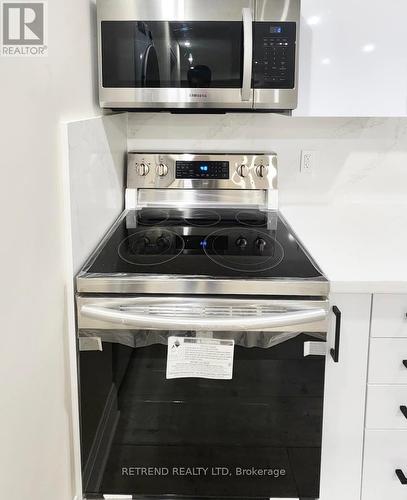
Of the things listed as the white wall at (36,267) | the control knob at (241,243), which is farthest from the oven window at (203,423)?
the control knob at (241,243)

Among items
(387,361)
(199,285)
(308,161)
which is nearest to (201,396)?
(199,285)

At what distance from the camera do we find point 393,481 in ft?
5.19

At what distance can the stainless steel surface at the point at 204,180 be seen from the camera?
6.81ft

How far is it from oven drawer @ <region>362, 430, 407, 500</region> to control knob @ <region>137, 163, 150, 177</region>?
1209 mm

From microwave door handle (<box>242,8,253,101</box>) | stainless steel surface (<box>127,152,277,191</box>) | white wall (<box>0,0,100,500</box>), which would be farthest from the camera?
stainless steel surface (<box>127,152,277,191</box>)

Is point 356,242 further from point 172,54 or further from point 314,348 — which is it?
point 172,54

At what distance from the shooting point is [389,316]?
58.2 inches

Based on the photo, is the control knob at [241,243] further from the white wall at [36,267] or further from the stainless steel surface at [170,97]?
the white wall at [36,267]

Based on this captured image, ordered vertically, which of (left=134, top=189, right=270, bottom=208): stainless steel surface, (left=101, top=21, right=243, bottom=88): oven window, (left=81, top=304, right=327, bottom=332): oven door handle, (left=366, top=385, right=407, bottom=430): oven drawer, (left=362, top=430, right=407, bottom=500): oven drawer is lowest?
(left=362, top=430, right=407, bottom=500): oven drawer

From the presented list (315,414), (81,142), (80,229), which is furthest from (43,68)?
(315,414)

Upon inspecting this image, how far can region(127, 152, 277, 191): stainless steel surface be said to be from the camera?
2.08 metres

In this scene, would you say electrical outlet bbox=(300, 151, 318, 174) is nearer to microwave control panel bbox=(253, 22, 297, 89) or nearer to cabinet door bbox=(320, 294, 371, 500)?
microwave control panel bbox=(253, 22, 297, 89)

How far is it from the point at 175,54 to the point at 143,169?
529 millimetres

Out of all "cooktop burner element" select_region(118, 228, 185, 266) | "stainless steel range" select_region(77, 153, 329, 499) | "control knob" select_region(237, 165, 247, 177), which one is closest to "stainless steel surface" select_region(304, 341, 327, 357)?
"stainless steel range" select_region(77, 153, 329, 499)
